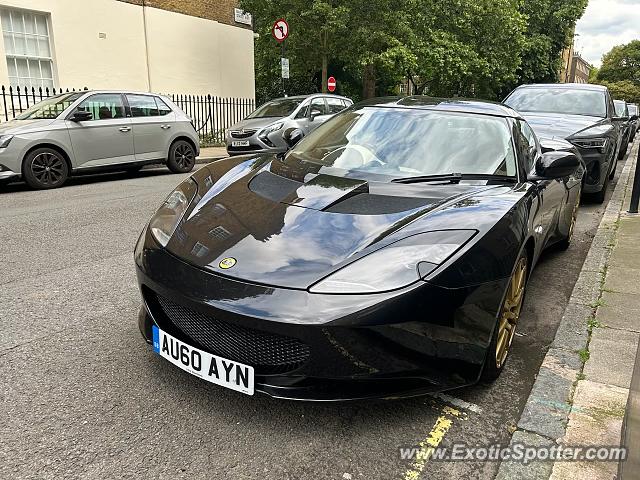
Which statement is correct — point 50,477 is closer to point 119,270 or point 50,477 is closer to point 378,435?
point 378,435

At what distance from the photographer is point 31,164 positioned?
319 inches

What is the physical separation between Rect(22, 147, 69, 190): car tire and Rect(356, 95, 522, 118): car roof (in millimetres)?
6233

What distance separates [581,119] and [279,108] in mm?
7273

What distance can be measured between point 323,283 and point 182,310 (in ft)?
2.20

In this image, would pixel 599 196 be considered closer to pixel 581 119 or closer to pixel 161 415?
pixel 581 119

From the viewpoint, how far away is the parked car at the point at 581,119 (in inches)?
283

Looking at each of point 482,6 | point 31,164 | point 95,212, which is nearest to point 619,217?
point 95,212

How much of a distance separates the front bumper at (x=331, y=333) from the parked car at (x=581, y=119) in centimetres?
574

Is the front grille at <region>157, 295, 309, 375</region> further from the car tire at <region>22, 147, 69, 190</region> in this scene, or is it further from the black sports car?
the car tire at <region>22, 147, 69, 190</region>

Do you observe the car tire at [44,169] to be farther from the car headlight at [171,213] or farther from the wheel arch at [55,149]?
the car headlight at [171,213]

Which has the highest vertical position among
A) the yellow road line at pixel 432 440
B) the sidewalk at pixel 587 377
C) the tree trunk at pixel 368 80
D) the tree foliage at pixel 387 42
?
the tree foliage at pixel 387 42

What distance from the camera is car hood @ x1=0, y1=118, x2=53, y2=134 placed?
7.97 meters

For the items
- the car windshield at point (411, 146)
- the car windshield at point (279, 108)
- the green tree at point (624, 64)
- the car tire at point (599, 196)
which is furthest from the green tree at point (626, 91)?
the car windshield at point (411, 146)

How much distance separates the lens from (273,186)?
302 cm
